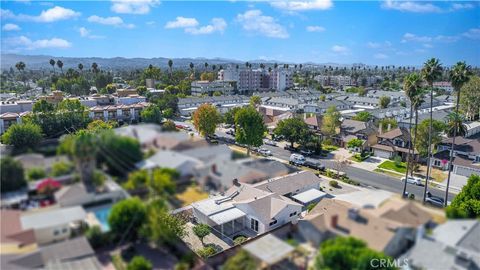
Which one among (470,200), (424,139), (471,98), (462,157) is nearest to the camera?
(470,200)

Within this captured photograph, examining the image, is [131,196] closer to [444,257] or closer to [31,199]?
[31,199]

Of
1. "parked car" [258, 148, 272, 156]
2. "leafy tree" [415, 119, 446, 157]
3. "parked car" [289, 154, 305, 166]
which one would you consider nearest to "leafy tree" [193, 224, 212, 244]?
"parked car" [289, 154, 305, 166]

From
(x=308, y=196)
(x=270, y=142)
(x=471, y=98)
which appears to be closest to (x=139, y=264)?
(x=308, y=196)

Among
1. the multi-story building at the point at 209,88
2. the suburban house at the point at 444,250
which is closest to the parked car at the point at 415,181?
the suburban house at the point at 444,250

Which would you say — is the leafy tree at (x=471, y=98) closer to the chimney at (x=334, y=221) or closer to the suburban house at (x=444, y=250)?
the suburban house at (x=444, y=250)

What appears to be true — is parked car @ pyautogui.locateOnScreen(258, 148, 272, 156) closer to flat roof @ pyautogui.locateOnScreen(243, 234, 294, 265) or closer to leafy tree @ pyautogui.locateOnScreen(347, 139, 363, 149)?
leafy tree @ pyautogui.locateOnScreen(347, 139, 363, 149)

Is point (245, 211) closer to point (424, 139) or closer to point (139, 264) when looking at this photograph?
point (139, 264)
